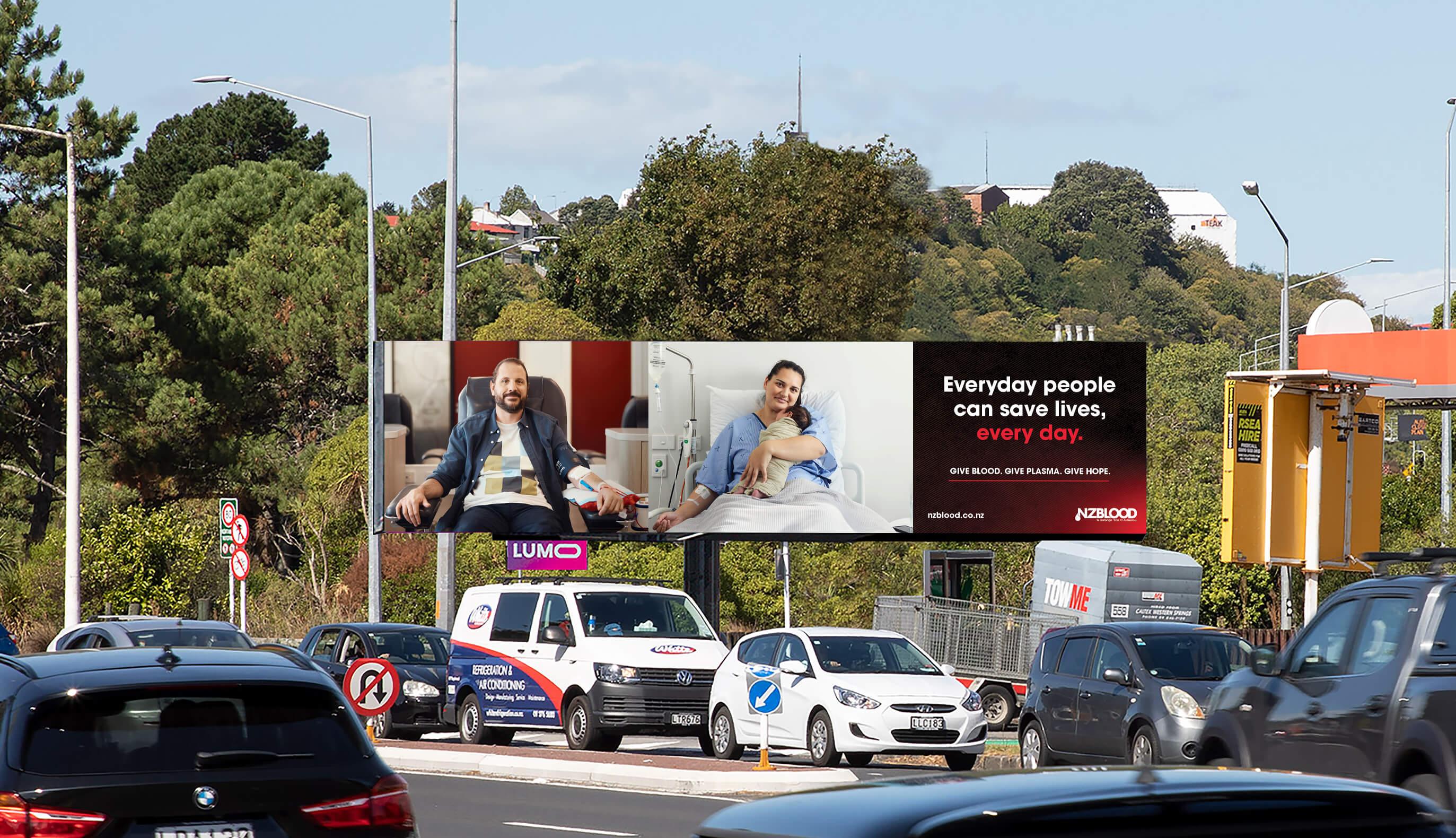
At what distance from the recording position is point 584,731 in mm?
21438

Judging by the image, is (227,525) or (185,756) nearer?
(185,756)

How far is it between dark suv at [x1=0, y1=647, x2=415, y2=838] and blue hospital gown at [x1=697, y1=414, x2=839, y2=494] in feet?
72.8

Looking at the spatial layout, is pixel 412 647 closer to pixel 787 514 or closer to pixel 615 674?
pixel 615 674

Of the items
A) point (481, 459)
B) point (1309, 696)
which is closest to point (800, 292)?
point (481, 459)

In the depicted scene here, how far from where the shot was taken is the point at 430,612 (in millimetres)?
45000

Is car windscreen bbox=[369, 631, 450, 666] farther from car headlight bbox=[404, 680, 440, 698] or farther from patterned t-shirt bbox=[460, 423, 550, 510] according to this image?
patterned t-shirt bbox=[460, 423, 550, 510]

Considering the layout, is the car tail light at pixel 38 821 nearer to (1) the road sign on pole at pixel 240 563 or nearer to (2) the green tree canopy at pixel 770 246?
(1) the road sign on pole at pixel 240 563

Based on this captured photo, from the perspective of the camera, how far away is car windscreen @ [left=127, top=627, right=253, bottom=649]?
776 inches

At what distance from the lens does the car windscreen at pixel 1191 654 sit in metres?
17.1

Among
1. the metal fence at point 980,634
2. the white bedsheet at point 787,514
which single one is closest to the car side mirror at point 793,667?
the metal fence at point 980,634

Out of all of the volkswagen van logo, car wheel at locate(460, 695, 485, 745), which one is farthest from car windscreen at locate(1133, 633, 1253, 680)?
the volkswagen van logo

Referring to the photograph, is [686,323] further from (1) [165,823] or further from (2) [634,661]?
(1) [165,823]

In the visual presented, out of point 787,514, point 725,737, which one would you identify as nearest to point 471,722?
point 725,737

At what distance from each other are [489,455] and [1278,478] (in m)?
14.3
